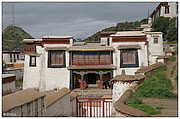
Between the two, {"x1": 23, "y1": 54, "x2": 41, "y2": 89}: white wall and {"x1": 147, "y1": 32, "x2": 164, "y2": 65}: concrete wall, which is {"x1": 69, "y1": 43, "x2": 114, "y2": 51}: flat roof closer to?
{"x1": 23, "y1": 54, "x2": 41, "y2": 89}: white wall

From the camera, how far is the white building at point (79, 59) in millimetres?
8664

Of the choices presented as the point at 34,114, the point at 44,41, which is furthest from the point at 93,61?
the point at 34,114

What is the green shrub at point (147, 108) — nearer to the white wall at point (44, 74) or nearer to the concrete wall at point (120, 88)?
the concrete wall at point (120, 88)

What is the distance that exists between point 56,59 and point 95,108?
4.78 metres

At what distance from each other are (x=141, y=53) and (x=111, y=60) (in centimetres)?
187

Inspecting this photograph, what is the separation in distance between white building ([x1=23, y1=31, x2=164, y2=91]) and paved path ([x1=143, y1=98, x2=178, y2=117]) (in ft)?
12.1

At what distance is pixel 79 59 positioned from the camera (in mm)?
10297

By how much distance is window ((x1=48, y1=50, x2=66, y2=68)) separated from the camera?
33.3 ft

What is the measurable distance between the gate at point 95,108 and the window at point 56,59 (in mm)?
3956

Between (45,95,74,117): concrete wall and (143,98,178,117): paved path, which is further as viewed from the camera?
(45,95,74,117): concrete wall

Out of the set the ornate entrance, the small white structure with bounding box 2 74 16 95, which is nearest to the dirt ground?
the small white structure with bounding box 2 74 16 95

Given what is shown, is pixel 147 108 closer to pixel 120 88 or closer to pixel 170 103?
pixel 170 103

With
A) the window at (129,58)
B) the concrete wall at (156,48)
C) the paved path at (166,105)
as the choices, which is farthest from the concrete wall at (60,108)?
the window at (129,58)

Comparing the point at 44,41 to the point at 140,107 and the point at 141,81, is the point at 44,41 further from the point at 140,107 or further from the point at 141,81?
the point at 140,107
